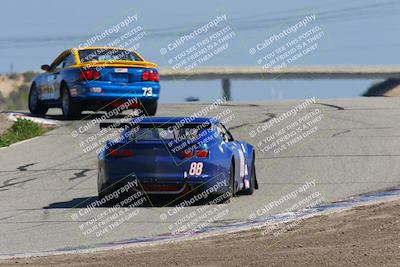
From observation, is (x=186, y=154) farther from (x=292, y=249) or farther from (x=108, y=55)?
(x=108, y=55)

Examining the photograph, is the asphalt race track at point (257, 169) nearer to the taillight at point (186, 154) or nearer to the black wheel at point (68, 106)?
the black wheel at point (68, 106)

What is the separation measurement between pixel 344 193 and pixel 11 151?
8210 mm

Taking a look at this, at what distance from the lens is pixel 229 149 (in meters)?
14.5

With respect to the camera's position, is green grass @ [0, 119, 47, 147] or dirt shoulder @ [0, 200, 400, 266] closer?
dirt shoulder @ [0, 200, 400, 266]

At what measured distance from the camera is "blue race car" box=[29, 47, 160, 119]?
77.3 ft

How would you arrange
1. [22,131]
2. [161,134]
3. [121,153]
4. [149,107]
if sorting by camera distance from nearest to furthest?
[121,153] < [161,134] < [22,131] < [149,107]

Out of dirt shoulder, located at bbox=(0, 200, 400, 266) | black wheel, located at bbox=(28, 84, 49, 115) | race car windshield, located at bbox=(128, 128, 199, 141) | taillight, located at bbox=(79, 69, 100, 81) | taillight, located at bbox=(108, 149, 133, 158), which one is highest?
dirt shoulder, located at bbox=(0, 200, 400, 266)

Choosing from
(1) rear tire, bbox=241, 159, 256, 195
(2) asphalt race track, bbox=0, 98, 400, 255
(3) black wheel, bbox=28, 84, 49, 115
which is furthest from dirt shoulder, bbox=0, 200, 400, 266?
(3) black wheel, bbox=28, 84, 49, 115

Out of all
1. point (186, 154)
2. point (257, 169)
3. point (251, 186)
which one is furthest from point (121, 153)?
point (257, 169)

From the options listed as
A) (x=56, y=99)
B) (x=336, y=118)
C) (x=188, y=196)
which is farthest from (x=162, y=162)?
(x=56, y=99)

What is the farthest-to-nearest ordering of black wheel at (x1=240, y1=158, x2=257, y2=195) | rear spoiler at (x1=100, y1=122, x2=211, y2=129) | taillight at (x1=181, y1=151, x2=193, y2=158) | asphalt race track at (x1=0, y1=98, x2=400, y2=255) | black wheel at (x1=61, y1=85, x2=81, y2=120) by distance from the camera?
black wheel at (x1=61, y1=85, x2=81, y2=120), black wheel at (x1=240, y1=158, x2=257, y2=195), rear spoiler at (x1=100, y1=122, x2=211, y2=129), taillight at (x1=181, y1=151, x2=193, y2=158), asphalt race track at (x1=0, y1=98, x2=400, y2=255)

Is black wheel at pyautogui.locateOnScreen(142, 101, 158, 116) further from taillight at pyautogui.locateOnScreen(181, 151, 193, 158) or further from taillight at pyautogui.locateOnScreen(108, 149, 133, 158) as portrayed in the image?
taillight at pyautogui.locateOnScreen(181, 151, 193, 158)

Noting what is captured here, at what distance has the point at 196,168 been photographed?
14.1 metres

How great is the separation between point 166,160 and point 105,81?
985cm
